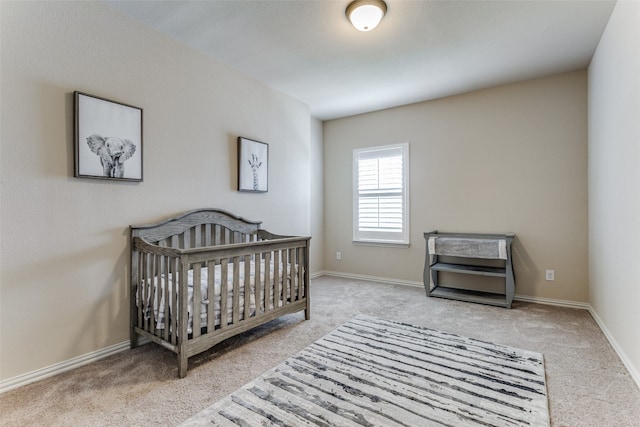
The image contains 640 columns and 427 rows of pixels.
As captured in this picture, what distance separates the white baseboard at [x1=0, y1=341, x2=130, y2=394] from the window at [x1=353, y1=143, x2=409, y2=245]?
3.09 m

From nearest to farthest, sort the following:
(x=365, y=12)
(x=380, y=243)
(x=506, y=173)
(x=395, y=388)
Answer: (x=395, y=388), (x=365, y=12), (x=506, y=173), (x=380, y=243)

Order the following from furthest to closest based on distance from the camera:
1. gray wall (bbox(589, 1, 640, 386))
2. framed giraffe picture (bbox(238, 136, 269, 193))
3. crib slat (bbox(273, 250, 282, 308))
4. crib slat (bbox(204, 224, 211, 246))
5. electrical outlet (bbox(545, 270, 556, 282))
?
1. electrical outlet (bbox(545, 270, 556, 282))
2. framed giraffe picture (bbox(238, 136, 269, 193))
3. crib slat (bbox(204, 224, 211, 246))
4. crib slat (bbox(273, 250, 282, 308))
5. gray wall (bbox(589, 1, 640, 386))

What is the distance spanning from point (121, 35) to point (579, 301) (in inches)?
179

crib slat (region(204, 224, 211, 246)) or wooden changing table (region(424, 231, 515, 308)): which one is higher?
crib slat (region(204, 224, 211, 246))

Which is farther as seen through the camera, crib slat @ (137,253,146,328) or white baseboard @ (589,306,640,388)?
crib slat @ (137,253,146,328)

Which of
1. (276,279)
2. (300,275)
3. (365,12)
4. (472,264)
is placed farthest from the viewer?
(472,264)

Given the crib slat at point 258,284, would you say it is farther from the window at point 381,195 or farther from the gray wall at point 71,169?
the window at point 381,195

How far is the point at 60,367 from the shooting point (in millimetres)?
1964

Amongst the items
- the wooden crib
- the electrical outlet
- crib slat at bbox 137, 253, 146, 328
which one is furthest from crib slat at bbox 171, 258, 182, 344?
the electrical outlet

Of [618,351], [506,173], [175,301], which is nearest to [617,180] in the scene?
[618,351]

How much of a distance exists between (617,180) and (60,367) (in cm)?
378

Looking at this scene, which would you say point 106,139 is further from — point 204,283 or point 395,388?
point 395,388

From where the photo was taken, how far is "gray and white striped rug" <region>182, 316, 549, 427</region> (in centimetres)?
151

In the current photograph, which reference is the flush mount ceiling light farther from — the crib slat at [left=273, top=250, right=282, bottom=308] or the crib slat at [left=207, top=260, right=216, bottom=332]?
the crib slat at [left=207, top=260, right=216, bottom=332]
